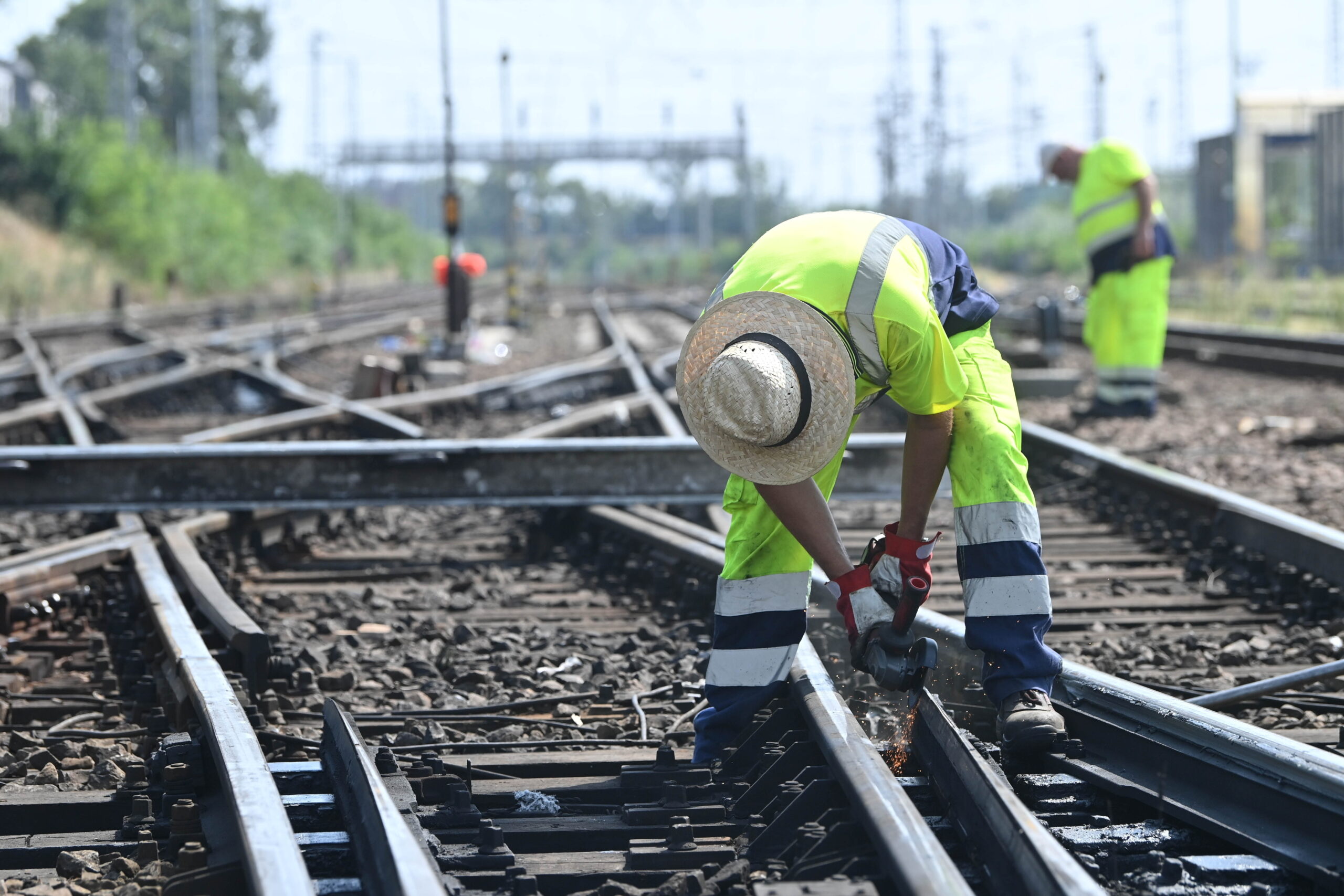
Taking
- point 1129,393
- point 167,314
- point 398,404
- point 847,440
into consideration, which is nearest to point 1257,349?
point 1129,393

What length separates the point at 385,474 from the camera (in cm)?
586

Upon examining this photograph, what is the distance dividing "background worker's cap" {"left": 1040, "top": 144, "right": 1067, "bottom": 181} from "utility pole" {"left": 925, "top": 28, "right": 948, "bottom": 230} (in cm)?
1779

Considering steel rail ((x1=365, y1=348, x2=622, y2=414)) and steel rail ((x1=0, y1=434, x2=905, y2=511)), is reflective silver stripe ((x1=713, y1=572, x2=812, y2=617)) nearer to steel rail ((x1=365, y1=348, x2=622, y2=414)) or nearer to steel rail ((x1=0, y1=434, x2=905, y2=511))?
steel rail ((x1=0, y1=434, x2=905, y2=511))

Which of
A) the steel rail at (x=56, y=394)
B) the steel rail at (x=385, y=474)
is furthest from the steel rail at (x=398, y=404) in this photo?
the steel rail at (x=385, y=474)

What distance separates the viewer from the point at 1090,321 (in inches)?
380

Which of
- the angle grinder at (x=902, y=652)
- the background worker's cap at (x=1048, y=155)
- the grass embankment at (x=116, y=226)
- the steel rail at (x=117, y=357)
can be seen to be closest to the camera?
the angle grinder at (x=902, y=652)

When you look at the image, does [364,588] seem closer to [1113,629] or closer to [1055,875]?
[1113,629]

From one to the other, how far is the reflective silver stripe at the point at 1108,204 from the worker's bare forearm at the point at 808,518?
23.1 feet

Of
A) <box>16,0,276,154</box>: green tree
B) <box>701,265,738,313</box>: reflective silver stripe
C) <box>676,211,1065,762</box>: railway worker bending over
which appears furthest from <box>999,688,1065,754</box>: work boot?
<box>16,0,276,154</box>: green tree

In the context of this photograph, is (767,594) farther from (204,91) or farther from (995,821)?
(204,91)

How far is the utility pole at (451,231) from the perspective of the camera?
53.7 feet

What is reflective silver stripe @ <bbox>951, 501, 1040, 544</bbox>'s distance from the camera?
324 cm

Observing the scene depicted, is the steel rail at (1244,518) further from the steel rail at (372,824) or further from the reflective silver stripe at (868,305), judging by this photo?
the steel rail at (372,824)

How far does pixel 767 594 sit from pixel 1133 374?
266 inches
